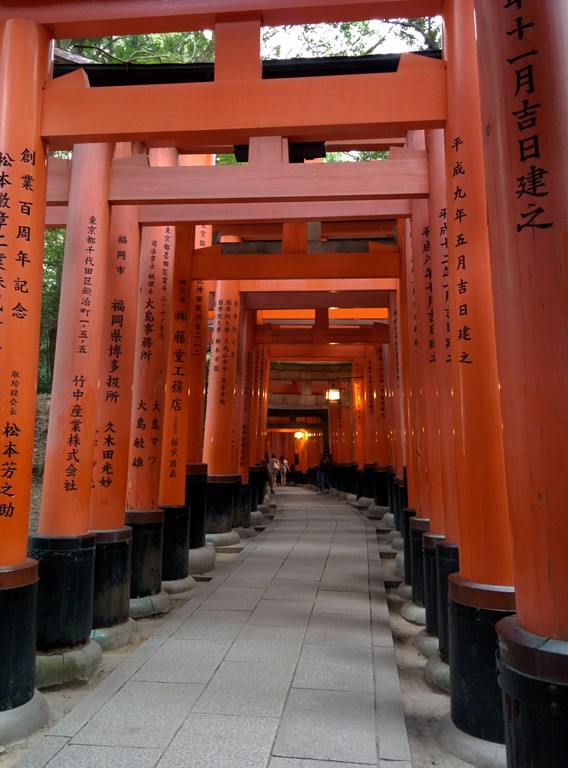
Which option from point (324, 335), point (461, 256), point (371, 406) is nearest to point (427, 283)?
point (461, 256)

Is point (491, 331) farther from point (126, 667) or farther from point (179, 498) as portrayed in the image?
point (179, 498)

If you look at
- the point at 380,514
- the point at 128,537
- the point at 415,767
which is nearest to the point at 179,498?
the point at 128,537

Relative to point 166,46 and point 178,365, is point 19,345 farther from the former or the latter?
point 166,46

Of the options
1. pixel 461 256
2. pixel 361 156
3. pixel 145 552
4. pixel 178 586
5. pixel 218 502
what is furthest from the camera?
pixel 361 156

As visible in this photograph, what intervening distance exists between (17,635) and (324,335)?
10.8 metres

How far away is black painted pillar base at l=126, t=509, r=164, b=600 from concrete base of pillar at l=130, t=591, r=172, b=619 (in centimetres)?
5

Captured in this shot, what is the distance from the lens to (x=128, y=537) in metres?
5.34

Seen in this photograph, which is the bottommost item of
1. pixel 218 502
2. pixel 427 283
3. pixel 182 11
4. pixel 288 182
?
pixel 218 502

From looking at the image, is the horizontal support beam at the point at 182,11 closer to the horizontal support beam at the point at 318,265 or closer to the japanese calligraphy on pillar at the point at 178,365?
the horizontal support beam at the point at 318,265

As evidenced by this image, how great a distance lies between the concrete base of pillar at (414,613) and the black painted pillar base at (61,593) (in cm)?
307

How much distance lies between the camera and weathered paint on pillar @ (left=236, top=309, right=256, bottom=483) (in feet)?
41.9

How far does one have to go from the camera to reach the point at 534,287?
2049 millimetres

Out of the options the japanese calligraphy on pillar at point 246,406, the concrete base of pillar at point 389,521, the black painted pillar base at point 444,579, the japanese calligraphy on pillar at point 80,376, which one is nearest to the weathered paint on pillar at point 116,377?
the japanese calligraphy on pillar at point 80,376

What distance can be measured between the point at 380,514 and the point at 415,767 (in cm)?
1152
